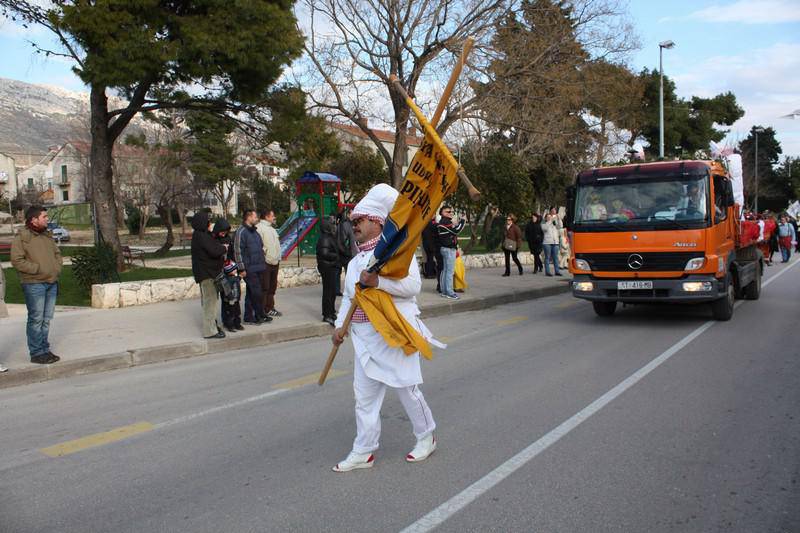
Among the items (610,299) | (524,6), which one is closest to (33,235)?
(610,299)

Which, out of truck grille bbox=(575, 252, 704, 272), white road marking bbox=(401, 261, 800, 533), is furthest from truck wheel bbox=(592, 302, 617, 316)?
white road marking bbox=(401, 261, 800, 533)

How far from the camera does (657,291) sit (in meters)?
10.3

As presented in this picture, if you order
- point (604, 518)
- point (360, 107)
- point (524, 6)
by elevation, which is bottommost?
point (604, 518)

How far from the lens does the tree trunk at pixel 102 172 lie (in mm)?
17328

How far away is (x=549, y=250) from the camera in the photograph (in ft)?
63.7

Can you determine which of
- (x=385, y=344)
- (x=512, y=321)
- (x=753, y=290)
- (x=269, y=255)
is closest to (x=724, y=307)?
(x=512, y=321)

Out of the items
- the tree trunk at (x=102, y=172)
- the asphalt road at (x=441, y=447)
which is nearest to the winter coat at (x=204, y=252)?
the asphalt road at (x=441, y=447)

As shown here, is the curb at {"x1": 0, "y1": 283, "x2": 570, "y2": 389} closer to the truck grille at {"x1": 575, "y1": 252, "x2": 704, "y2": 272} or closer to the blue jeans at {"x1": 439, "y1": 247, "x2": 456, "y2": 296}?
the blue jeans at {"x1": 439, "y1": 247, "x2": 456, "y2": 296}

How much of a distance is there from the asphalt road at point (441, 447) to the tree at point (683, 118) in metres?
40.9

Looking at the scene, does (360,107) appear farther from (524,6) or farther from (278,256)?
(278,256)

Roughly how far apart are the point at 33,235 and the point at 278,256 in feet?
14.0

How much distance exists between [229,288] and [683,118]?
46371 mm

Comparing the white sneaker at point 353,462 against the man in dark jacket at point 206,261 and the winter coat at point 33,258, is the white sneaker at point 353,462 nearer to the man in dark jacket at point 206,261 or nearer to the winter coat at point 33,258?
the winter coat at point 33,258

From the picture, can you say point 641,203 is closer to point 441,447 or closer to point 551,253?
point 441,447
